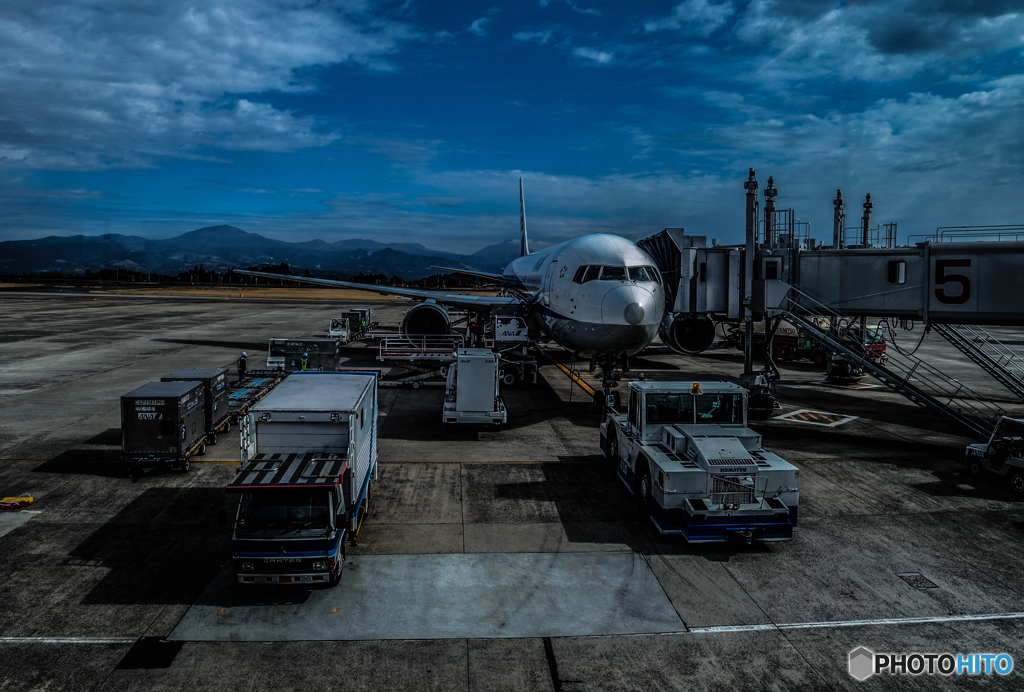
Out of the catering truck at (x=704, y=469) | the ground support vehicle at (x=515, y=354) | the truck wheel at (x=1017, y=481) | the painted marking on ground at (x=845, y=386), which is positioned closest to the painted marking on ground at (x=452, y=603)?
the catering truck at (x=704, y=469)

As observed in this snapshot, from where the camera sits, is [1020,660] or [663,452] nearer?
[1020,660]

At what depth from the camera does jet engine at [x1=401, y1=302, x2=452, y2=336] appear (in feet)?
113

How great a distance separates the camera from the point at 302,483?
34.5 feet

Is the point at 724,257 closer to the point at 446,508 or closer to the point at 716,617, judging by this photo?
the point at 446,508

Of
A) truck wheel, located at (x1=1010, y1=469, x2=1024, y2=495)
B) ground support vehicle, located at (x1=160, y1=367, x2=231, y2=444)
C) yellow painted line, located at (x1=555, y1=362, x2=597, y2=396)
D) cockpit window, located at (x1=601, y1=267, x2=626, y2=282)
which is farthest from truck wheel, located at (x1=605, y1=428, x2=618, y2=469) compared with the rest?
ground support vehicle, located at (x1=160, y1=367, x2=231, y2=444)

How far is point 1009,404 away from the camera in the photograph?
27.1 m

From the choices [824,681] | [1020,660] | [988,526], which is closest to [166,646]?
[824,681]

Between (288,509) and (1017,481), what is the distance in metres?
16.8

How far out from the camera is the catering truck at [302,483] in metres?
9.94

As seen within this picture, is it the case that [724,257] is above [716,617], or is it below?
above

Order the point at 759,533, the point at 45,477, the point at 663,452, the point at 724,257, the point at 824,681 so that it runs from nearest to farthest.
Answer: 1. the point at 824,681
2. the point at 759,533
3. the point at 663,452
4. the point at 45,477
5. the point at 724,257

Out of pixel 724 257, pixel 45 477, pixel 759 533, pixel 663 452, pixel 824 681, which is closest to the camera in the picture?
pixel 824 681

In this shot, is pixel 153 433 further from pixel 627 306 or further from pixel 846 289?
pixel 846 289

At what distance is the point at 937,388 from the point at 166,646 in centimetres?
3286
